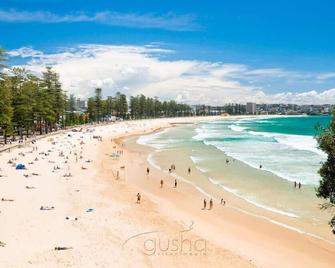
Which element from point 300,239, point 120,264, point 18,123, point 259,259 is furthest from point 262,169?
point 18,123

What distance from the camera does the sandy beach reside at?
17625mm

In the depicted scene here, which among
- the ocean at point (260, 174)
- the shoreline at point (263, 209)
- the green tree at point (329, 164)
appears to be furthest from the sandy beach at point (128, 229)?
the green tree at point (329, 164)

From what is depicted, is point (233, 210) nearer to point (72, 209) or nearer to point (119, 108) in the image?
point (72, 209)

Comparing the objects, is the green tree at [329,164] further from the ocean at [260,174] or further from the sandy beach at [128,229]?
the ocean at [260,174]

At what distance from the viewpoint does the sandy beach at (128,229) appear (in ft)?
57.8

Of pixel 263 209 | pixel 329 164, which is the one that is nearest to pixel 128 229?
pixel 263 209

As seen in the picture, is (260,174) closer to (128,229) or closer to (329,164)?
(128,229)

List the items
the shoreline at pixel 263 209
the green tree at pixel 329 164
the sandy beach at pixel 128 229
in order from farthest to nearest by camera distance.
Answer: the shoreline at pixel 263 209 → the sandy beach at pixel 128 229 → the green tree at pixel 329 164

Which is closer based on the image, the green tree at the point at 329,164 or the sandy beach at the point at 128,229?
the green tree at the point at 329,164

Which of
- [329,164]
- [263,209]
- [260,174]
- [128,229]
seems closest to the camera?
[329,164]

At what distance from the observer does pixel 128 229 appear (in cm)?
2164

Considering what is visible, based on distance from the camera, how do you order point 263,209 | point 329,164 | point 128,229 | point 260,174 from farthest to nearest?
point 260,174 → point 263,209 → point 128,229 → point 329,164

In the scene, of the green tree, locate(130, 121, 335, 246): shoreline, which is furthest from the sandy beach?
the green tree

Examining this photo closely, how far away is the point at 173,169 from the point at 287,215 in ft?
59.6
